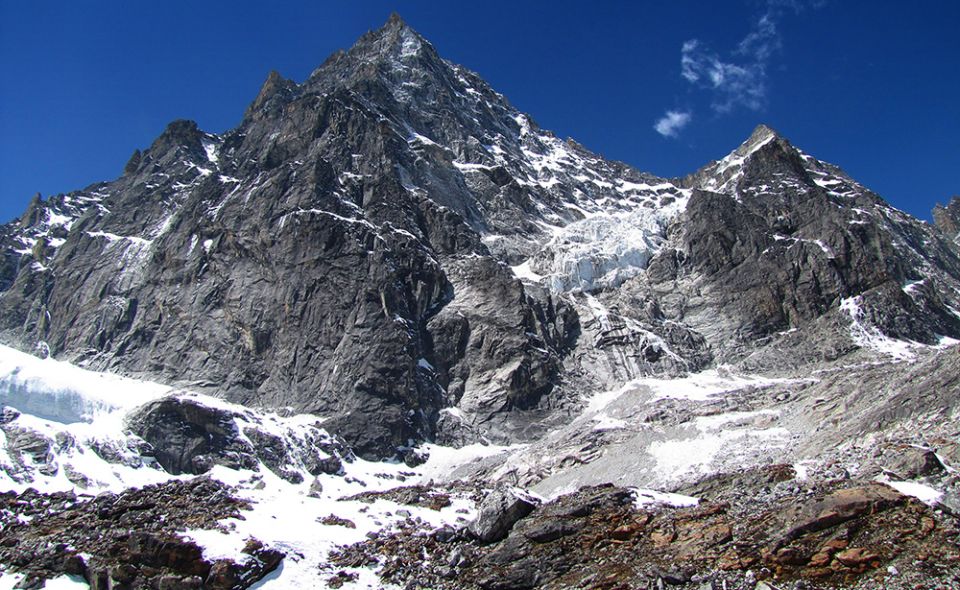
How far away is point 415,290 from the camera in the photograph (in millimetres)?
130750

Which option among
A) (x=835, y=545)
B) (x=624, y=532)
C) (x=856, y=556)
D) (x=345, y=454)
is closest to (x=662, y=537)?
(x=624, y=532)

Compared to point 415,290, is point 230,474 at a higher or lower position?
lower

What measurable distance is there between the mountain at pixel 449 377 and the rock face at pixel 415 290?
0.61 m

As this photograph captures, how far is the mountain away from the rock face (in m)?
0.61

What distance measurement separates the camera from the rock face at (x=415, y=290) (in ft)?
376

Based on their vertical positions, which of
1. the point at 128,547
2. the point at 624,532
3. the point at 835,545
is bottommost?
the point at 835,545

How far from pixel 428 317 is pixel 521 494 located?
3872 inches

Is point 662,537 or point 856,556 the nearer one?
point 856,556

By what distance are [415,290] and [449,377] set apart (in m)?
19.2

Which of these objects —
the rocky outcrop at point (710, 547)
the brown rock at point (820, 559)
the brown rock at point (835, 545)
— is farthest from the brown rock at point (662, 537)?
the brown rock at point (835, 545)

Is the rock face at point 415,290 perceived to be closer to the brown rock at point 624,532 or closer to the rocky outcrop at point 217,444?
the rocky outcrop at point 217,444

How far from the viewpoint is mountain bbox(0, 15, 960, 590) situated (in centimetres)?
2672

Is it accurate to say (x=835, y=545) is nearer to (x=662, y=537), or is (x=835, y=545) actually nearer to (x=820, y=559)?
(x=820, y=559)

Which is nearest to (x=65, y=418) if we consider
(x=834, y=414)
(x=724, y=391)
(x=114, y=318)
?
(x=114, y=318)
